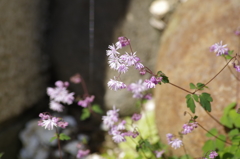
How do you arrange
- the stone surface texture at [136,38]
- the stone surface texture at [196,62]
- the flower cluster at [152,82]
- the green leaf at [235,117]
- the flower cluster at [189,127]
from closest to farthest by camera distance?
the flower cluster at [152,82]
the flower cluster at [189,127]
the green leaf at [235,117]
the stone surface texture at [196,62]
the stone surface texture at [136,38]

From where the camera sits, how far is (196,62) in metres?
2.06

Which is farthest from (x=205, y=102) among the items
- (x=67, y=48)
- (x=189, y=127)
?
(x=67, y=48)

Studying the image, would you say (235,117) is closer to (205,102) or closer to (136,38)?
(205,102)

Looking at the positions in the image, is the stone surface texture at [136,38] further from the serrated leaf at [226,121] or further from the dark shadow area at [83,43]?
the serrated leaf at [226,121]

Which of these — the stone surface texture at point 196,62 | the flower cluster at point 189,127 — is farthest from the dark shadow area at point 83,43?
the flower cluster at point 189,127

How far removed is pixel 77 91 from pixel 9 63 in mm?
785

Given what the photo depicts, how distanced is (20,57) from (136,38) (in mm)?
1184

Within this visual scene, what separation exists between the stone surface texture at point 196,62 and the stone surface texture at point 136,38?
17.8 inches

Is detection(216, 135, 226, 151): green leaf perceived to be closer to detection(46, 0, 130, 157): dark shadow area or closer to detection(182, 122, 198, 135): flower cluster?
detection(182, 122, 198, 135): flower cluster

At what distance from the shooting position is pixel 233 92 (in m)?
1.85

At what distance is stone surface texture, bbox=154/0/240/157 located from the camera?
6.22ft

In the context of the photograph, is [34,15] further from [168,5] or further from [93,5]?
[168,5]

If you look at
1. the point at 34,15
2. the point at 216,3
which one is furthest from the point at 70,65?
the point at 216,3

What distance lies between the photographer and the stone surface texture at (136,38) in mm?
2863
